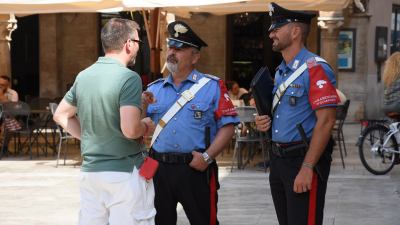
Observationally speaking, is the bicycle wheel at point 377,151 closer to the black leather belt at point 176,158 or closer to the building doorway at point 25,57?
the black leather belt at point 176,158

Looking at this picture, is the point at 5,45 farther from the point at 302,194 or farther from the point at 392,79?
the point at 302,194

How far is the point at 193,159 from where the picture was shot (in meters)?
5.09

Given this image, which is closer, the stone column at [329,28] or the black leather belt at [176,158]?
the black leather belt at [176,158]

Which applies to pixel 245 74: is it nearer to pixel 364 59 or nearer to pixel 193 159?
pixel 364 59

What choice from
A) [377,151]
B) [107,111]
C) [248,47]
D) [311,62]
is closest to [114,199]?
[107,111]

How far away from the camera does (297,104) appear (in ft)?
15.4

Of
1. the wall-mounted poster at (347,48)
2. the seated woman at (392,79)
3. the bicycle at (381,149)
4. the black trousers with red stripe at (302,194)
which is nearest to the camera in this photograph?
the black trousers with red stripe at (302,194)

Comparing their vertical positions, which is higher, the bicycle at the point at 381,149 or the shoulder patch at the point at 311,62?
the shoulder patch at the point at 311,62

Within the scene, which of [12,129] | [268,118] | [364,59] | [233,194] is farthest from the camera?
[364,59]

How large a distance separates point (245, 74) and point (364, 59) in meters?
3.17

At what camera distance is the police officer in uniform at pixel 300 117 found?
457cm

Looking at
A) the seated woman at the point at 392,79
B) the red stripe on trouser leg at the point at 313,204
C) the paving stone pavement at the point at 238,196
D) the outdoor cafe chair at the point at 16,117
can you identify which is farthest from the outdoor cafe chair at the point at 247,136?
the red stripe on trouser leg at the point at 313,204

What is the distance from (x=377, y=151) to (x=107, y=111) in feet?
24.3

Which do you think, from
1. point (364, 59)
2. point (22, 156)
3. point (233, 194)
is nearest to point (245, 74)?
point (364, 59)
